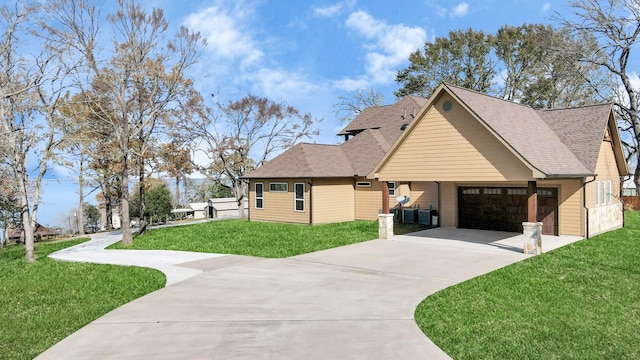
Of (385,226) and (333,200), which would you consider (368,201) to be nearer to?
(333,200)

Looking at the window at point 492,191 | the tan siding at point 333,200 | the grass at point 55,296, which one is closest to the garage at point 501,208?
the window at point 492,191

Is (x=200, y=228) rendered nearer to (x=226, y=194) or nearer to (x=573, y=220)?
(x=573, y=220)

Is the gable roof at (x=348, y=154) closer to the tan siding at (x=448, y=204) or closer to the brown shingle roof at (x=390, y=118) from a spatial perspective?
the brown shingle roof at (x=390, y=118)

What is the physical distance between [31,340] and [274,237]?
1113 centimetres

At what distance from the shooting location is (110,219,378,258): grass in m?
14.7

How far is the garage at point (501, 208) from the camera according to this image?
16.7m

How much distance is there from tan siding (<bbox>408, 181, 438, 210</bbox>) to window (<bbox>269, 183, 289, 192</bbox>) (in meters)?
6.81

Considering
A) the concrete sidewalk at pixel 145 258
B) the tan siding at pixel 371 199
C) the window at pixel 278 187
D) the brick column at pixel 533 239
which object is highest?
the window at pixel 278 187

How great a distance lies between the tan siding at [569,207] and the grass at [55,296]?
1460cm

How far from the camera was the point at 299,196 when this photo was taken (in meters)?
22.7

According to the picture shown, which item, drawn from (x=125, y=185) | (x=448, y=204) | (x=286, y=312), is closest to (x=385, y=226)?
(x=448, y=204)

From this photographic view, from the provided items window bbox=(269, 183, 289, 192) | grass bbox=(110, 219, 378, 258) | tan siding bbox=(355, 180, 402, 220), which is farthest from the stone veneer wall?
window bbox=(269, 183, 289, 192)

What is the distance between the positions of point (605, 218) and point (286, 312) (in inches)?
628

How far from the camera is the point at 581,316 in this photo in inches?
283
